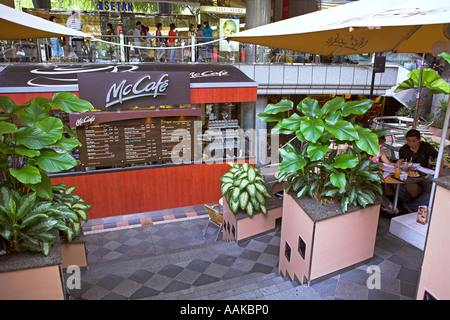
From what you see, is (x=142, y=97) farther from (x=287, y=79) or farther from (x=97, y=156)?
(x=287, y=79)

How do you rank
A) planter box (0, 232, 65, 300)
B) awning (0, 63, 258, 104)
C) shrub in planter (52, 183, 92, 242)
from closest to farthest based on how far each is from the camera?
planter box (0, 232, 65, 300) < shrub in planter (52, 183, 92, 242) < awning (0, 63, 258, 104)

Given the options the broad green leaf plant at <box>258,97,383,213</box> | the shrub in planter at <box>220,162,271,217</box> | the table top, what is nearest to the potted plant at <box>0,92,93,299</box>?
the broad green leaf plant at <box>258,97,383,213</box>

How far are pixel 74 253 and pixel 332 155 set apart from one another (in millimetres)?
4232

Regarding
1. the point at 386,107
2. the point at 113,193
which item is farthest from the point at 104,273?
the point at 386,107

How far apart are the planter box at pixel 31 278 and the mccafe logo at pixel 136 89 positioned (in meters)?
5.04

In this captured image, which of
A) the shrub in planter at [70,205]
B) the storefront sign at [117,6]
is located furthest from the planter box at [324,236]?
the storefront sign at [117,6]

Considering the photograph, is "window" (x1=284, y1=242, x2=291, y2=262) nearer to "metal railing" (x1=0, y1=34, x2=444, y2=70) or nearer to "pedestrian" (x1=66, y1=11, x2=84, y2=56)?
"metal railing" (x1=0, y1=34, x2=444, y2=70)

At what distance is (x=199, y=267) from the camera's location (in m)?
5.66

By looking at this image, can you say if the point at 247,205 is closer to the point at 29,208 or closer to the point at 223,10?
the point at 29,208

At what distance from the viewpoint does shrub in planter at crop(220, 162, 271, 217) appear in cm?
622

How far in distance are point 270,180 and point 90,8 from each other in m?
10.2

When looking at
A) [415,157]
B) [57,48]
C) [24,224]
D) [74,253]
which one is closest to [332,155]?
[415,157]

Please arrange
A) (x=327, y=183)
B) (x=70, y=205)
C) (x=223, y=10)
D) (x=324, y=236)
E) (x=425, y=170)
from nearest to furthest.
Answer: (x=324, y=236)
(x=327, y=183)
(x=70, y=205)
(x=425, y=170)
(x=223, y=10)

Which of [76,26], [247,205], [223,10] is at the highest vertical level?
[223,10]
